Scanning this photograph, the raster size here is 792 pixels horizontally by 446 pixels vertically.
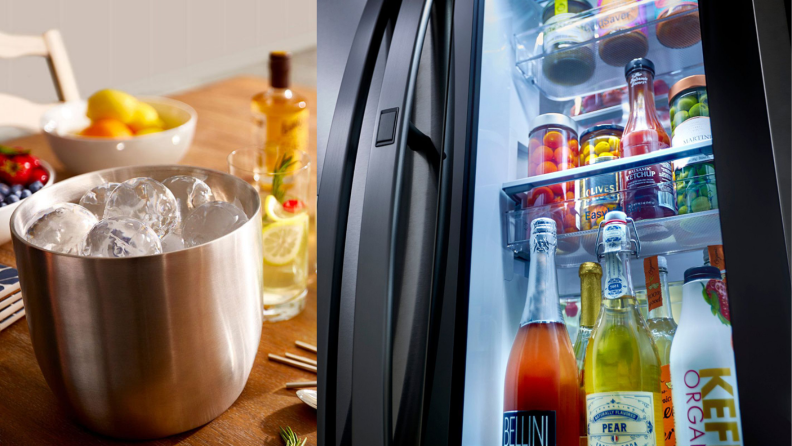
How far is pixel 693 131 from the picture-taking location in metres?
0.57

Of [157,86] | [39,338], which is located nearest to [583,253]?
[39,338]

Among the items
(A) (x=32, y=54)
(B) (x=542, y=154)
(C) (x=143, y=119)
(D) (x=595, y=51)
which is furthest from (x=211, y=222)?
(A) (x=32, y=54)

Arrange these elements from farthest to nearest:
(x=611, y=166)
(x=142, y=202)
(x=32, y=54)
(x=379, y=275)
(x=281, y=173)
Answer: (x=32, y=54) → (x=281, y=173) → (x=142, y=202) → (x=611, y=166) → (x=379, y=275)

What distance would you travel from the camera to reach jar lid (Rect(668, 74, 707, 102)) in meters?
0.58

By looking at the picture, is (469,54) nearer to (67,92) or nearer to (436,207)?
(436,207)

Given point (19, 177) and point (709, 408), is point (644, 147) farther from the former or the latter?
point (19, 177)

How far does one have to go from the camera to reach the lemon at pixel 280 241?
87 cm

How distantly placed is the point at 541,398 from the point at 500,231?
0.61 ft

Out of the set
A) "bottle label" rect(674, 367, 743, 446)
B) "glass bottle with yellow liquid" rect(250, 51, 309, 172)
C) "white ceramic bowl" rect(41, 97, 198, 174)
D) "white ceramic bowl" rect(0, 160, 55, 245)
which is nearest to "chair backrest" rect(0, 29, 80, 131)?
"white ceramic bowl" rect(41, 97, 198, 174)

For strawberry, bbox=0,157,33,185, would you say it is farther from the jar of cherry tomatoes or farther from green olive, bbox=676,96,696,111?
green olive, bbox=676,96,696,111

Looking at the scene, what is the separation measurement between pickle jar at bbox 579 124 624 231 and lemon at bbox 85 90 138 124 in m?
1.04

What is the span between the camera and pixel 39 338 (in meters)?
0.61

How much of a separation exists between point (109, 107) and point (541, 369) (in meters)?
1.11

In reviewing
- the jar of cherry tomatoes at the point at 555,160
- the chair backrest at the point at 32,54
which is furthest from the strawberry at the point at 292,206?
the chair backrest at the point at 32,54
